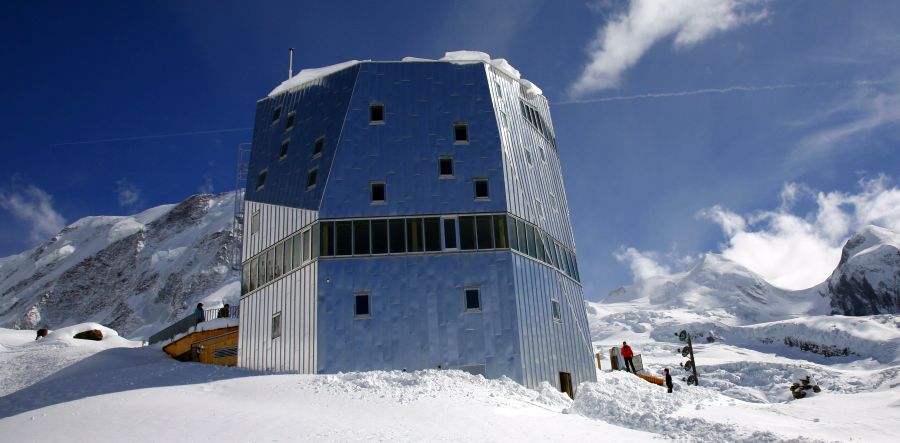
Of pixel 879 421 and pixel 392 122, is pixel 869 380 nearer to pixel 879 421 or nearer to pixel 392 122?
pixel 879 421

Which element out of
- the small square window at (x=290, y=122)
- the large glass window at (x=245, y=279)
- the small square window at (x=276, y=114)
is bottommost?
the large glass window at (x=245, y=279)

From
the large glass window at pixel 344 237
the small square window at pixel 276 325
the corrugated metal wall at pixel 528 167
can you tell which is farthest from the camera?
the corrugated metal wall at pixel 528 167

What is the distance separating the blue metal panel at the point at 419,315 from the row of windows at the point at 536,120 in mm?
9972

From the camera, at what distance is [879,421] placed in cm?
2525

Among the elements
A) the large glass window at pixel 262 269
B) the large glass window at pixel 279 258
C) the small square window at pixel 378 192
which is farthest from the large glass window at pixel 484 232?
the large glass window at pixel 262 269

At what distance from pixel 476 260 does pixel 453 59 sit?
10.7 meters

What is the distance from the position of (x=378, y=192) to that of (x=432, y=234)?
3.10 m

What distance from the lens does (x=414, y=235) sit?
29500 millimetres

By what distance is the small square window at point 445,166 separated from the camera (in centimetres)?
3061

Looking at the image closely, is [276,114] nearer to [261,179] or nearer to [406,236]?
[261,179]

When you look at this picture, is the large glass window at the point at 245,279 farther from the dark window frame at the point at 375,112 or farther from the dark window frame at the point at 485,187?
the dark window frame at the point at 485,187

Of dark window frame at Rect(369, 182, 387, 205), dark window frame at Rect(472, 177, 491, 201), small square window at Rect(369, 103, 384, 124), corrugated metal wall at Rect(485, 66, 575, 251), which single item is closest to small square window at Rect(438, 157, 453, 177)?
dark window frame at Rect(472, 177, 491, 201)

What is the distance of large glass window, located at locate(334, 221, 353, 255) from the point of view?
95.2 feet

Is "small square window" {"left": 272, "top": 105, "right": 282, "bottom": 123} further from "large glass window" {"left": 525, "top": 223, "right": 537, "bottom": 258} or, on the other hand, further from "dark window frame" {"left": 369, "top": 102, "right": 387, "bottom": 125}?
"large glass window" {"left": 525, "top": 223, "right": 537, "bottom": 258}
